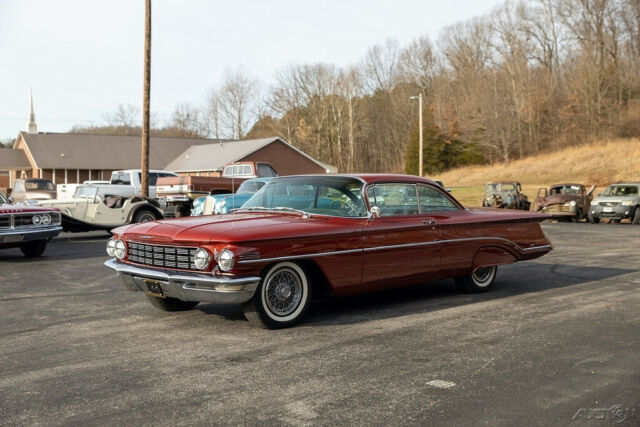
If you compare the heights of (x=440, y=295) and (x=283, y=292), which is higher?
(x=283, y=292)

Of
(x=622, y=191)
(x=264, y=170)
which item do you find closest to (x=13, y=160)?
(x=264, y=170)

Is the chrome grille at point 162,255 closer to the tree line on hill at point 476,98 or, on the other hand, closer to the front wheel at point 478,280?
the front wheel at point 478,280

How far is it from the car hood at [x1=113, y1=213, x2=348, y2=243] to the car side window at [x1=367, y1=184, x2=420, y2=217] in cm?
49

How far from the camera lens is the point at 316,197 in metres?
7.25

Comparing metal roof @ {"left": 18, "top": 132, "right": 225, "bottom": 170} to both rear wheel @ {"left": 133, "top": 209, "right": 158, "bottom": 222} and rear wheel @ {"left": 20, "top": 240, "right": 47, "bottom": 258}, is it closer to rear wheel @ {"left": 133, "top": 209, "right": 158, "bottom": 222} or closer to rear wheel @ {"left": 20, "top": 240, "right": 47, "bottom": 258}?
rear wheel @ {"left": 133, "top": 209, "right": 158, "bottom": 222}

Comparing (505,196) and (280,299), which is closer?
(280,299)

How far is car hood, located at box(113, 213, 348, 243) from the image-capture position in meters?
6.09

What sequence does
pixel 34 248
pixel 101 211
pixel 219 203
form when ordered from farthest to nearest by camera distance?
1. pixel 101 211
2. pixel 219 203
3. pixel 34 248

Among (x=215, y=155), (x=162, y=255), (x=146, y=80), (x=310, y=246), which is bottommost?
(x=162, y=255)

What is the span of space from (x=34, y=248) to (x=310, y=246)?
902cm

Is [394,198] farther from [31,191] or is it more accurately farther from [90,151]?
[90,151]

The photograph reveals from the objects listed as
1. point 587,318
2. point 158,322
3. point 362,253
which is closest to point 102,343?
point 158,322

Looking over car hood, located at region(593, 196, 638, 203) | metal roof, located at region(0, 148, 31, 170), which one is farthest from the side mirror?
metal roof, located at region(0, 148, 31, 170)

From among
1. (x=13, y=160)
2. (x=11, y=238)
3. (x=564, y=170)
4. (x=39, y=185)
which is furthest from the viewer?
(x=13, y=160)
